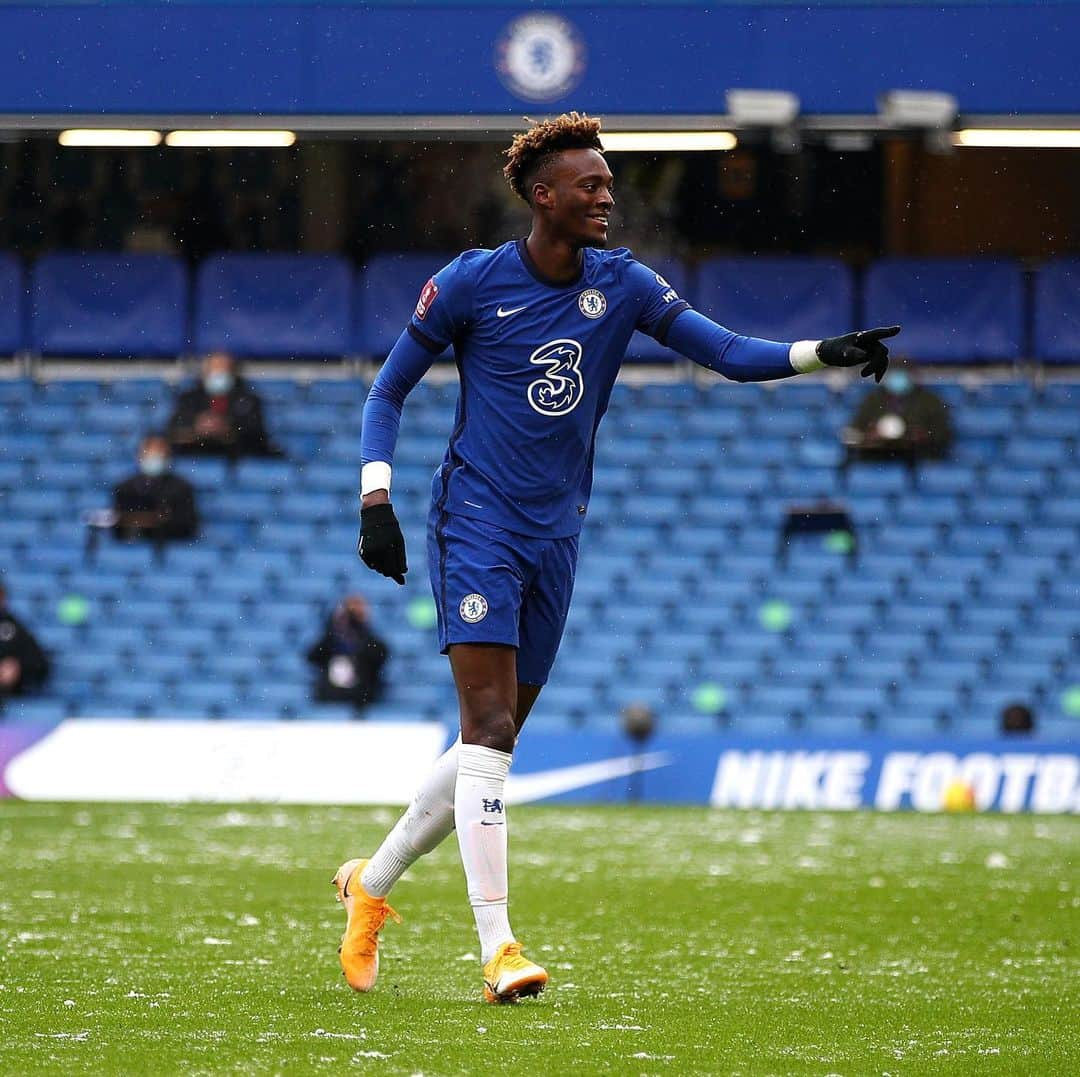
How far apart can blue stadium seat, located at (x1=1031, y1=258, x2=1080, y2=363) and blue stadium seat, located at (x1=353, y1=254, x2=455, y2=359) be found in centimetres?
574

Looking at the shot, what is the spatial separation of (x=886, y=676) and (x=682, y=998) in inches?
471

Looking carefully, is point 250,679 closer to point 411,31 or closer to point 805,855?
point 411,31

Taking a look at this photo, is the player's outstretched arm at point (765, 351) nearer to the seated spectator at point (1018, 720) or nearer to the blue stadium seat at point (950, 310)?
the seated spectator at point (1018, 720)

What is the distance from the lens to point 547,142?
5.58m

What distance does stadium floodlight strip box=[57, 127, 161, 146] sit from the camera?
1773 centimetres

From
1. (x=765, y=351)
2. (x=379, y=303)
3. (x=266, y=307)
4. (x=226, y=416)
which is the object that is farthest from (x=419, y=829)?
(x=266, y=307)

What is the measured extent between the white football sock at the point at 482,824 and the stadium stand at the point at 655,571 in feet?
36.1

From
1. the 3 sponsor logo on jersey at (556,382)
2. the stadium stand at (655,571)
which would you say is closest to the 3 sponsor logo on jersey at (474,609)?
the 3 sponsor logo on jersey at (556,382)

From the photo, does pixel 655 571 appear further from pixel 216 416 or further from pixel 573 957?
pixel 573 957

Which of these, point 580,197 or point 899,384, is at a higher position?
point 580,197

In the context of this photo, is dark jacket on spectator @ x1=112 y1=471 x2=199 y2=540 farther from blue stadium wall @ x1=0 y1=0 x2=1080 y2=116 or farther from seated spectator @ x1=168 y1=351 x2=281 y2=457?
blue stadium wall @ x1=0 y1=0 x2=1080 y2=116

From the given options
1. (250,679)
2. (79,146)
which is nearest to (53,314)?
(79,146)

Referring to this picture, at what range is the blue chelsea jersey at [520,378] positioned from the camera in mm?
5512

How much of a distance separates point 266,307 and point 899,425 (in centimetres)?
634
